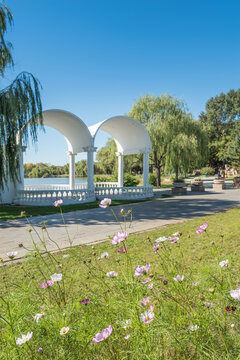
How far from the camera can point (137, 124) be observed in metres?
15.3

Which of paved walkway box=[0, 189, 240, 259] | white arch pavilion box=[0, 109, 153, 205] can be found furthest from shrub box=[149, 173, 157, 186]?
paved walkway box=[0, 189, 240, 259]

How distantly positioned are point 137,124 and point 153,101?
753 cm

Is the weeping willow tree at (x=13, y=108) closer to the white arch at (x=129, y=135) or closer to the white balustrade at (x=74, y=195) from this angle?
the white balustrade at (x=74, y=195)

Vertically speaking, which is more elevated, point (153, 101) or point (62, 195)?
point (153, 101)

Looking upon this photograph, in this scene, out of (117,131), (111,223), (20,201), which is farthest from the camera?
(117,131)

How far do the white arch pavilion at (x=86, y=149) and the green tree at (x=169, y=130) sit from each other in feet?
13.7

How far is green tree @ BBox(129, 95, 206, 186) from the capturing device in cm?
1992

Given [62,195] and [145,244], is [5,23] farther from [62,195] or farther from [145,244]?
[145,244]

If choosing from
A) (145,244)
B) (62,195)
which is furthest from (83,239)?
(62,195)

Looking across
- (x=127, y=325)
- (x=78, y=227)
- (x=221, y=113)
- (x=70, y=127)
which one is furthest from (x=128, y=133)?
(x=221, y=113)

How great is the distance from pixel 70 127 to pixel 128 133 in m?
4.06

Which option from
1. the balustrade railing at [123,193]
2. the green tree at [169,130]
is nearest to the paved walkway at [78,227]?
the balustrade railing at [123,193]

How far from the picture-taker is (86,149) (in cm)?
1405

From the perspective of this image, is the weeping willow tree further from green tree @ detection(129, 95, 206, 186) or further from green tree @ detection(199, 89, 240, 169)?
green tree @ detection(199, 89, 240, 169)
